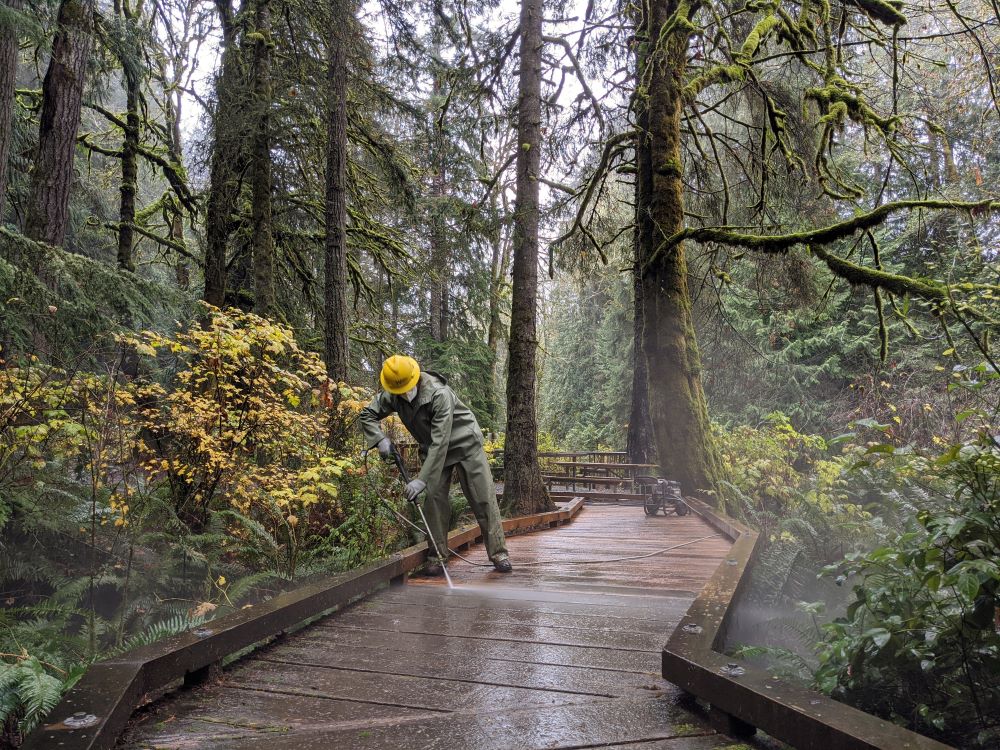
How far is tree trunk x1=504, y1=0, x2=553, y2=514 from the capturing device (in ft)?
33.9

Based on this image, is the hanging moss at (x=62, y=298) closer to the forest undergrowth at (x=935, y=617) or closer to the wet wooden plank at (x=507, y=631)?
the wet wooden plank at (x=507, y=631)

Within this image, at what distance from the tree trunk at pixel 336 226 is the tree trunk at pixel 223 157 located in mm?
1409

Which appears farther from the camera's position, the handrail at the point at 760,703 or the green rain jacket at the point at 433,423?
the green rain jacket at the point at 433,423

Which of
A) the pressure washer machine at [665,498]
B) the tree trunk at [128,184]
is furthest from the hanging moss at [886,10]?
the tree trunk at [128,184]

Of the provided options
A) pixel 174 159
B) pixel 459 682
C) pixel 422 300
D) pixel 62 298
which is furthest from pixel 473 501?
pixel 422 300

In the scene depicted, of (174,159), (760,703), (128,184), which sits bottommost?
(760,703)

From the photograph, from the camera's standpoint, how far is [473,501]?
607 cm

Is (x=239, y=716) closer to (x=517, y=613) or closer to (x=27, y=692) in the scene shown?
(x=27, y=692)

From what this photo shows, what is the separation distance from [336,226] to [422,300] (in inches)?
314

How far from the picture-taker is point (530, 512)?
10.3 meters

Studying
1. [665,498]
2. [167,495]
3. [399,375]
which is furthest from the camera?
[665,498]

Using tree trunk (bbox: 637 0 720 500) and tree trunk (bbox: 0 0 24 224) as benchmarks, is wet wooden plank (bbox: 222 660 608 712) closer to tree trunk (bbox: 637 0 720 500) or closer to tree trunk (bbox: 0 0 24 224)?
tree trunk (bbox: 0 0 24 224)

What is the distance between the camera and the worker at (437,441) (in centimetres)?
548

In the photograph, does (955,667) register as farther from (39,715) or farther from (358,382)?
(358,382)
